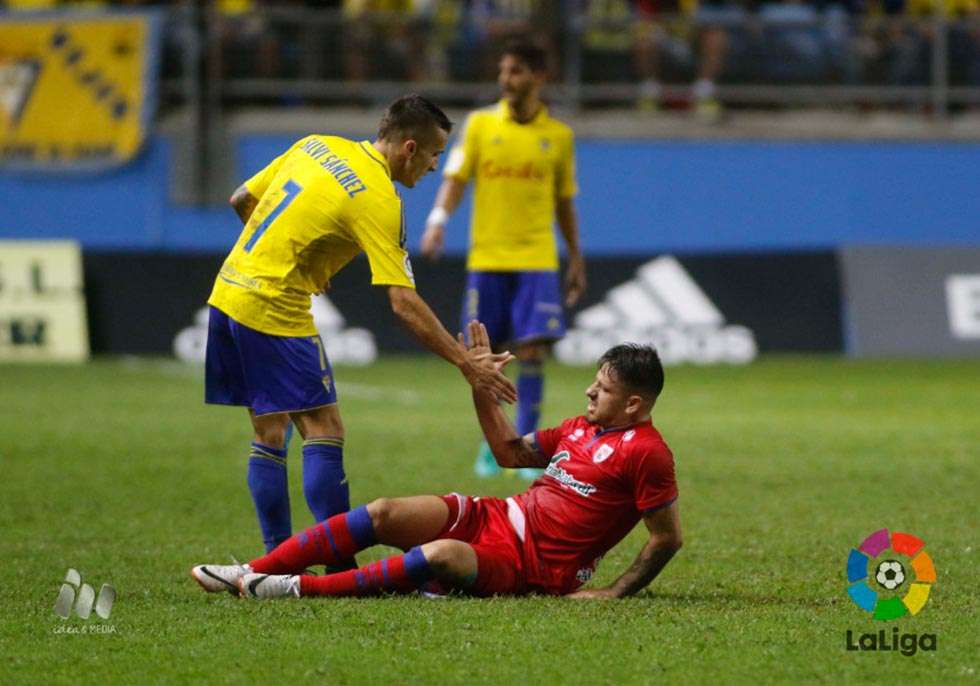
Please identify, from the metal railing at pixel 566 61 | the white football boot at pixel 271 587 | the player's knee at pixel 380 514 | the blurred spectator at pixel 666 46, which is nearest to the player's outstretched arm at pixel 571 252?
the player's knee at pixel 380 514

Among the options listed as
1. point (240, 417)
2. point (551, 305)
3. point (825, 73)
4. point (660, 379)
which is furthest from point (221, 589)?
point (825, 73)

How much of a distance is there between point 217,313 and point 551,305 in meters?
4.13

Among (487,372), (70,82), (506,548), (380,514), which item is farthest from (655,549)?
(70,82)

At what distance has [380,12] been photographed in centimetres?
2005

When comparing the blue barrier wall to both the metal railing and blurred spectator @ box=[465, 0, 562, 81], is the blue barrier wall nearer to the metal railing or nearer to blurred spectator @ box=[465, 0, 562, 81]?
the metal railing

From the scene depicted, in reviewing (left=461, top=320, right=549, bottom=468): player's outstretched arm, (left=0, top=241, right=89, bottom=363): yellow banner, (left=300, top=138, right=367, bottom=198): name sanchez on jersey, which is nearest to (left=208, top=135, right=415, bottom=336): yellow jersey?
(left=300, top=138, right=367, bottom=198): name sanchez on jersey

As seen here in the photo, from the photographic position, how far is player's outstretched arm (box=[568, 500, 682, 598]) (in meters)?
5.89

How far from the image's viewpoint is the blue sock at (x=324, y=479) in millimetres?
6395

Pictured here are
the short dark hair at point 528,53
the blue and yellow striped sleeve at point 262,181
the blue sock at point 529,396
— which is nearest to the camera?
the blue and yellow striped sleeve at point 262,181

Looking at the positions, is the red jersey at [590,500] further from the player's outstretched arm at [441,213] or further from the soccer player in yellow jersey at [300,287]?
the player's outstretched arm at [441,213]

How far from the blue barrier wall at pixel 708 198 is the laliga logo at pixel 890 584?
13.4 meters

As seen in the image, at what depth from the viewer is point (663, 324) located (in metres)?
18.6

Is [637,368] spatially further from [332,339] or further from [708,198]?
[708,198]

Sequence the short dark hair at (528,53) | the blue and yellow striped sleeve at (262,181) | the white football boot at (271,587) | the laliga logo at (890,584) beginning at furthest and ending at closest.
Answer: the short dark hair at (528,53), the blue and yellow striped sleeve at (262,181), the white football boot at (271,587), the laliga logo at (890,584)
